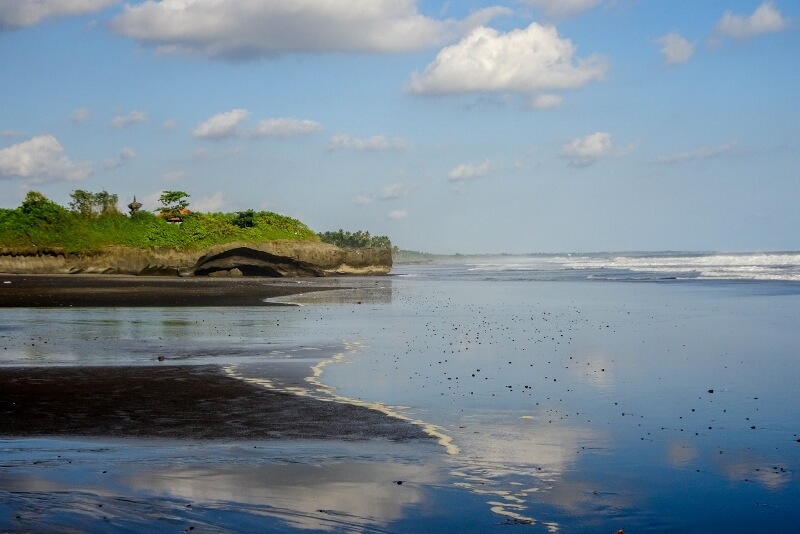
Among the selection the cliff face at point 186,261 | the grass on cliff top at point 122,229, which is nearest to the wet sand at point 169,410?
the cliff face at point 186,261

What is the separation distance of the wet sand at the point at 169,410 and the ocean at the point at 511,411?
73 centimetres

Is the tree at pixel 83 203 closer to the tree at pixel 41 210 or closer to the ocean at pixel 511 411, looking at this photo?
the tree at pixel 41 210

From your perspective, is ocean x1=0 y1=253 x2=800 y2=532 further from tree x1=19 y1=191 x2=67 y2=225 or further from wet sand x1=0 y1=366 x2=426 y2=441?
tree x1=19 y1=191 x2=67 y2=225

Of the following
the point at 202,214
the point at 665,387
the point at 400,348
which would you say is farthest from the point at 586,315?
the point at 202,214

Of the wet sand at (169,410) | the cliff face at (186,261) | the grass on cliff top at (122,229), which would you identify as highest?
the grass on cliff top at (122,229)

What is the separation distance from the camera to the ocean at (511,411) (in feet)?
30.0

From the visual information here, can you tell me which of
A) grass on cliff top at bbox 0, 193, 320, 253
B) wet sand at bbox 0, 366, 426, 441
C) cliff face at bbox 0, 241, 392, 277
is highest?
grass on cliff top at bbox 0, 193, 320, 253

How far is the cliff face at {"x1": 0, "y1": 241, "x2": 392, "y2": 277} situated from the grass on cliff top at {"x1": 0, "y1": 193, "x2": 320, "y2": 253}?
1060mm

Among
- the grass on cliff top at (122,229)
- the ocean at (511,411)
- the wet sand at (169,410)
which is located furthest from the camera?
the grass on cliff top at (122,229)

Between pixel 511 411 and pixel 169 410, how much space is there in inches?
228

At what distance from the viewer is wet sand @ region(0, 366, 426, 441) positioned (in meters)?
13.2

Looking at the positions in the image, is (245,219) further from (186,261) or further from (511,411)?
(511,411)

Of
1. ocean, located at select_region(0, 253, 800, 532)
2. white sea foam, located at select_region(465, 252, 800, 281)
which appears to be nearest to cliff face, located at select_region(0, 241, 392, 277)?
white sea foam, located at select_region(465, 252, 800, 281)

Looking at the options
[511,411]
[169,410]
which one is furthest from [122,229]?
[511,411]
